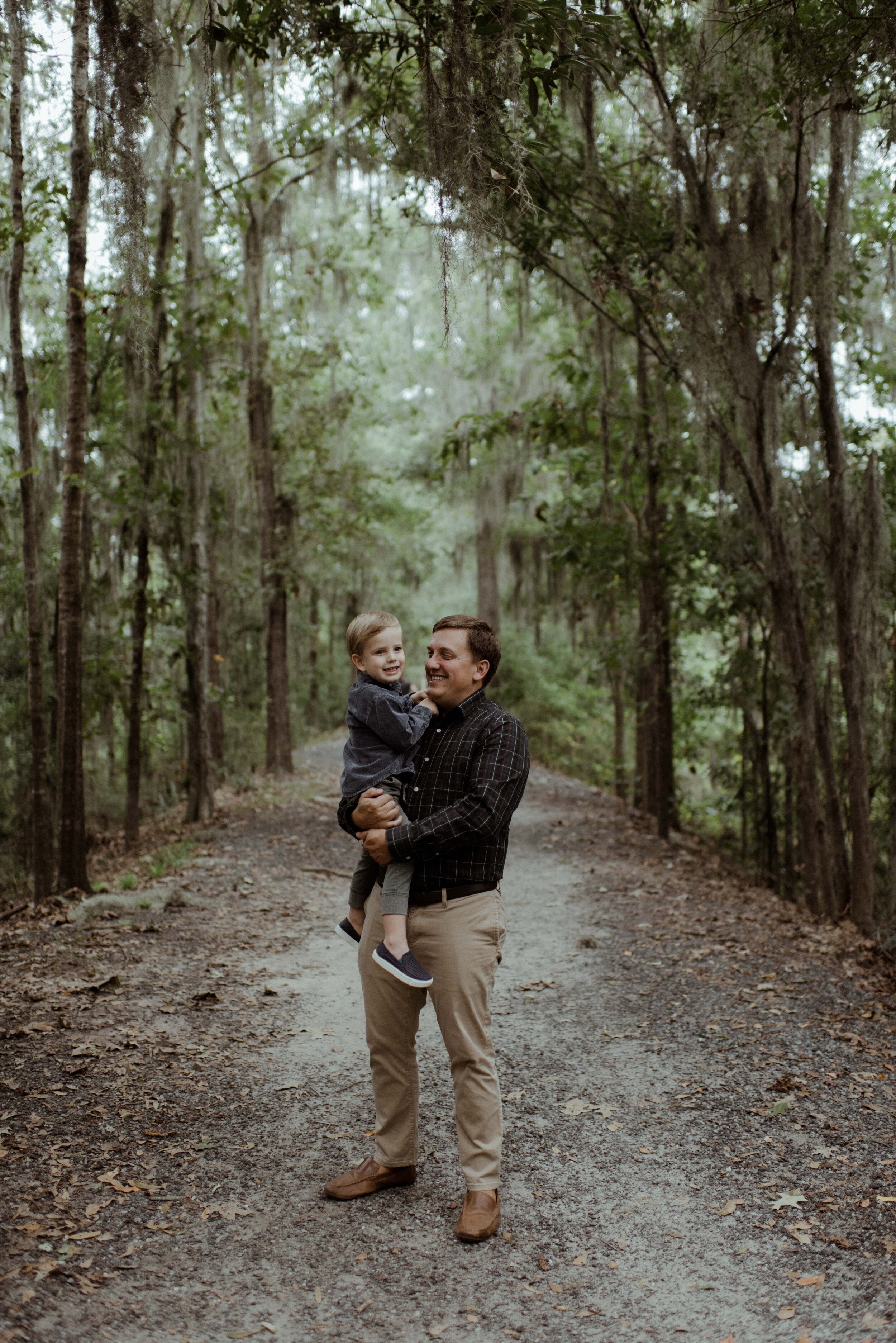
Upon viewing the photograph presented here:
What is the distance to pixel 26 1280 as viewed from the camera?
107 inches

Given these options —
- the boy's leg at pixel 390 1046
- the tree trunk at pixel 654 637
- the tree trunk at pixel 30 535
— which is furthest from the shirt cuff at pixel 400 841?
the tree trunk at pixel 654 637

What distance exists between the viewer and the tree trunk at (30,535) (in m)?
7.27

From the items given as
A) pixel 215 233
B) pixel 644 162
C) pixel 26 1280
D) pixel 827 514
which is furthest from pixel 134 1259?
pixel 215 233

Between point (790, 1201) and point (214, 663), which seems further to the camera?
point (214, 663)

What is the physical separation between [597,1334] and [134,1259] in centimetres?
139

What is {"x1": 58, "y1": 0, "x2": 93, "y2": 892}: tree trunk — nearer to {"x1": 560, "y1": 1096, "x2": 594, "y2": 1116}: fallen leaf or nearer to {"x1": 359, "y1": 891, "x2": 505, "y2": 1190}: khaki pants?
{"x1": 560, "y1": 1096, "x2": 594, "y2": 1116}: fallen leaf

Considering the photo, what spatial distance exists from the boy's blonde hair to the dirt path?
1908mm

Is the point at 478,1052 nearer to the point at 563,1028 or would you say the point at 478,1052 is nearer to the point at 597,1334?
the point at 597,1334

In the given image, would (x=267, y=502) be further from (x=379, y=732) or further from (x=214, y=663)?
(x=379, y=732)

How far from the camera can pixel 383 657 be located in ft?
10.6

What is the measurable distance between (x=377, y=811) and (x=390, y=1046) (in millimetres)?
816

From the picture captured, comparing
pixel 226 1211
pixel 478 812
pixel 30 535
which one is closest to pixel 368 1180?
pixel 226 1211

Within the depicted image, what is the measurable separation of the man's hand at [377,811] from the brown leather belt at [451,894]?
254 mm

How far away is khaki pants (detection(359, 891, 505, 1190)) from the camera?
3023 mm
